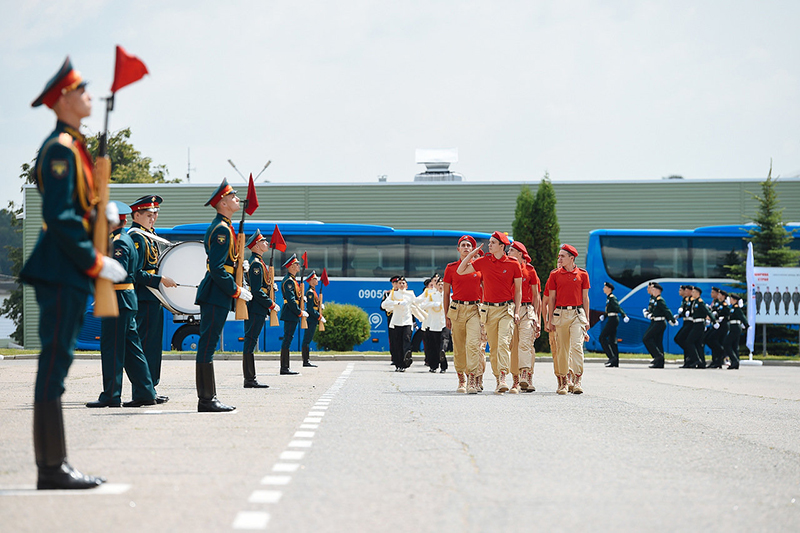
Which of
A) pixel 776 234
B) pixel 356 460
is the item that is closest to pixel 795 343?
pixel 776 234

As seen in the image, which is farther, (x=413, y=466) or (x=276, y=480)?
(x=413, y=466)

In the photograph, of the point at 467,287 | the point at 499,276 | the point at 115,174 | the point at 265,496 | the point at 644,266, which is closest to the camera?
the point at 265,496

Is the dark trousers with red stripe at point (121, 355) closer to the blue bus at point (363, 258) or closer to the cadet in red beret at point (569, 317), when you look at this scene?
the cadet in red beret at point (569, 317)

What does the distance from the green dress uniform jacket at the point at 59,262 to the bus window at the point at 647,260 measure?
2647 centimetres

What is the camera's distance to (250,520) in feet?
14.5

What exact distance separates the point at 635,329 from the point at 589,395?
17981mm

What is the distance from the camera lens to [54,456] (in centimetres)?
510

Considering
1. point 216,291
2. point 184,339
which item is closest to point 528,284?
point 216,291

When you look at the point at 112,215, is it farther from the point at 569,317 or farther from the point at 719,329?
the point at 719,329

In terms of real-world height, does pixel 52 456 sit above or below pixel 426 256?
below

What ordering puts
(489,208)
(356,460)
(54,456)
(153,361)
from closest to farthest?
(54,456) → (356,460) → (153,361) → (489,208)

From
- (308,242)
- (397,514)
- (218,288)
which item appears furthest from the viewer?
(308,242)

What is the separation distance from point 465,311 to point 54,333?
848 centimetres

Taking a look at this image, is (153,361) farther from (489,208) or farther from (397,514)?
(489,208)
